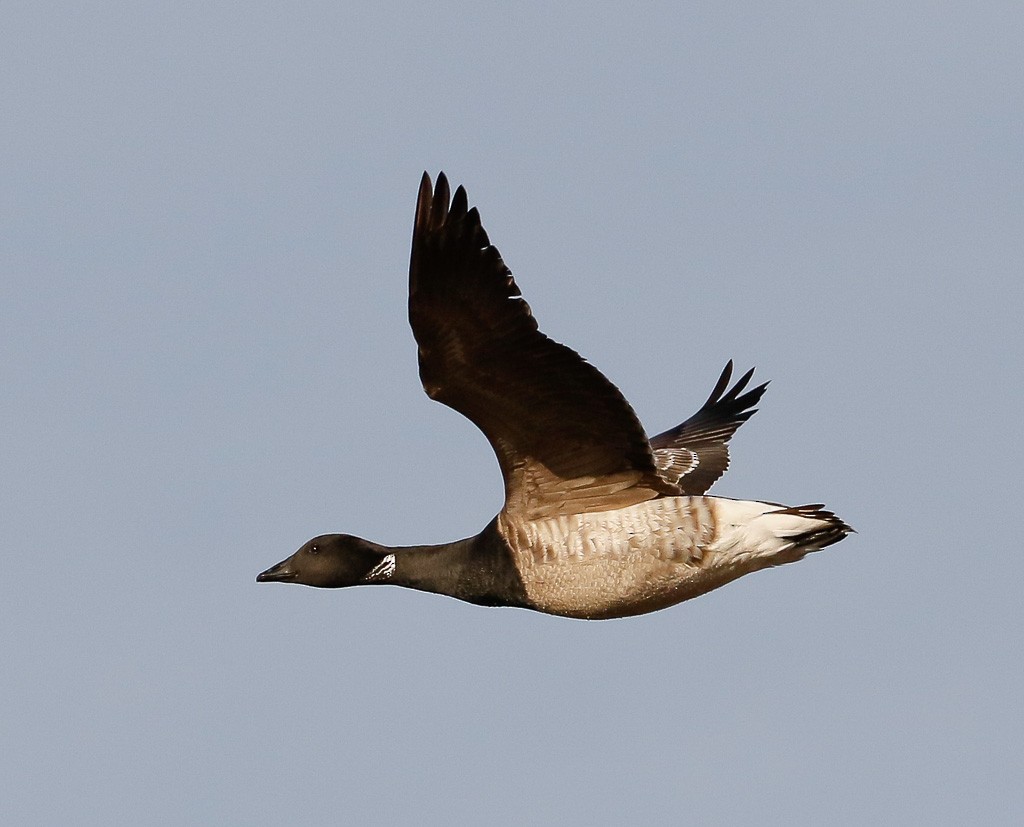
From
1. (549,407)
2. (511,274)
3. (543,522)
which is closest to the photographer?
(511,274)

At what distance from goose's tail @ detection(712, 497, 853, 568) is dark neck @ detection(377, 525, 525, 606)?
1782 mm

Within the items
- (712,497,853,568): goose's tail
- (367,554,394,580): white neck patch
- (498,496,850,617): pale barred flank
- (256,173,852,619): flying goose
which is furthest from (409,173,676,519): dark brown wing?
(367,554,394,580): white neck patch

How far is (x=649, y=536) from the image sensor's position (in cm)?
1442

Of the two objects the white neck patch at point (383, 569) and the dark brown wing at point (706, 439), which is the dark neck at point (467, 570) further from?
the dark brown wing at point (706, 439)

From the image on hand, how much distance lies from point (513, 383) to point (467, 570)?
2.30 m

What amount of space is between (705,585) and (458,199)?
4.07 m

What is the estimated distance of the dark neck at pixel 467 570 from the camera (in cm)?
1485

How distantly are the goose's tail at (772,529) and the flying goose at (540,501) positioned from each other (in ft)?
0.03

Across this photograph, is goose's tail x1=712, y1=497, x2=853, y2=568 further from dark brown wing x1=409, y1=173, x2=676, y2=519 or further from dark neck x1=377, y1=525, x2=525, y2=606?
dark neck x1=377, y1=525, x2=525, y2=606

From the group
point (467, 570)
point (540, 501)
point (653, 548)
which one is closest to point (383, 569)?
point (467, 570)

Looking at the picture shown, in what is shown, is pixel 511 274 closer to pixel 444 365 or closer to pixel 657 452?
pixel 444 365

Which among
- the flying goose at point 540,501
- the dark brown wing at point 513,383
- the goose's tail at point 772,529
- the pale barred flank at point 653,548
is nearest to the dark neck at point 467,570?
the flying goose at point 540,501

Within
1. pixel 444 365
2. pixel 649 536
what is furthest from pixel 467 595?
pixel 444 365

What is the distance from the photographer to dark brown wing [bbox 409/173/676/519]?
A: 12789 mm
